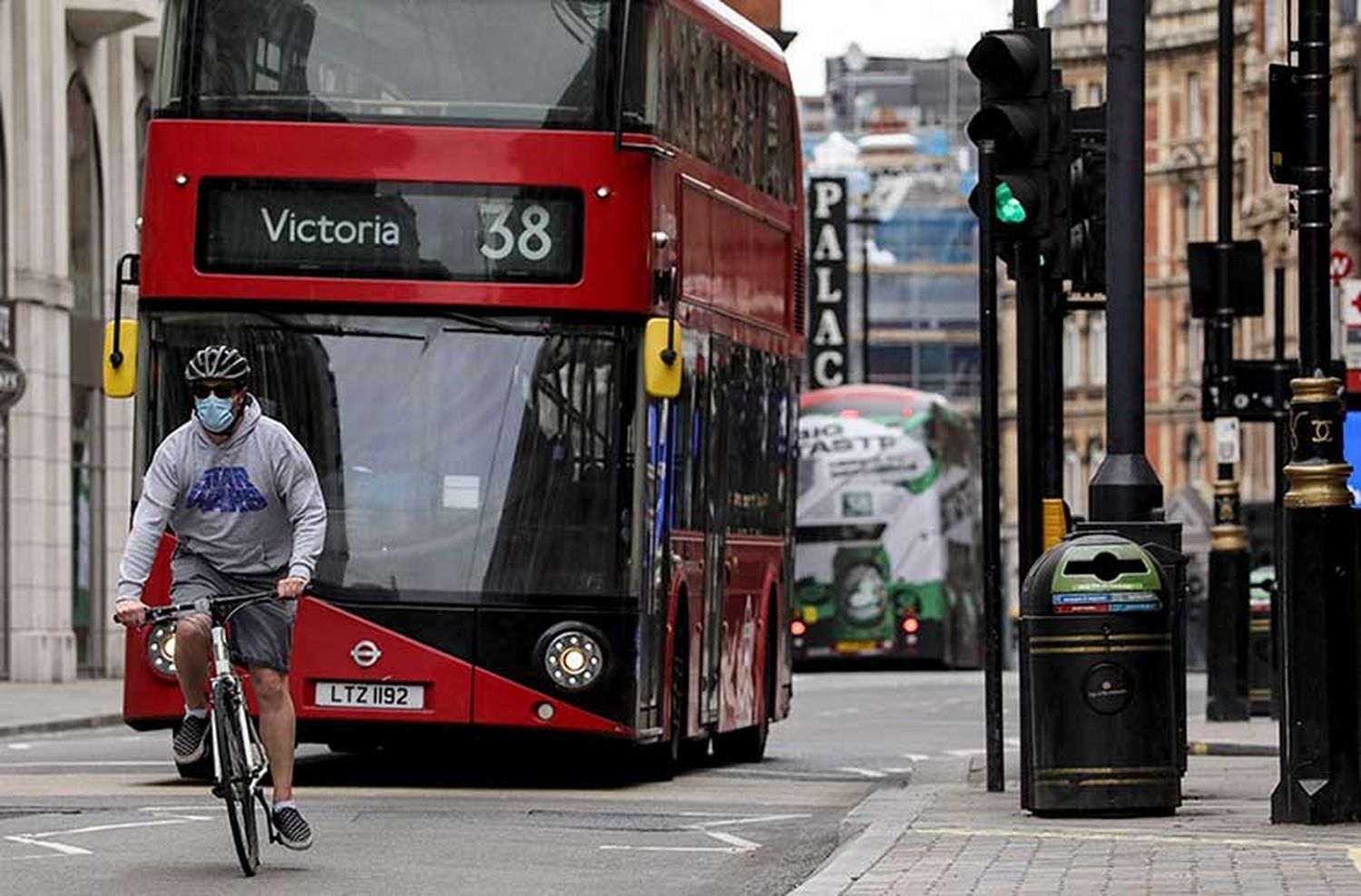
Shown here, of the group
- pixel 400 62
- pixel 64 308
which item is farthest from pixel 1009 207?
pixel 64 308

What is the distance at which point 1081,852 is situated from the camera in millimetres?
14703

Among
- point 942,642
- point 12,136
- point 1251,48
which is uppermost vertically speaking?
point 1251,48

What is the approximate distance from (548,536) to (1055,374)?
292cm

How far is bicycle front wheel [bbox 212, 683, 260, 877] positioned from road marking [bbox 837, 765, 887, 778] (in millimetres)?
10217

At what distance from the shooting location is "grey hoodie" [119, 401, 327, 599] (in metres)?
14.9

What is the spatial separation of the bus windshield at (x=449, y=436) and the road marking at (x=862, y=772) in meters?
4.38

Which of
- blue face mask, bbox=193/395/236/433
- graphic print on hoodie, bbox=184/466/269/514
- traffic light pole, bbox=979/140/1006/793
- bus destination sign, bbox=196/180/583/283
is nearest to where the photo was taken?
blue face mask, bbox=193/395/236/433

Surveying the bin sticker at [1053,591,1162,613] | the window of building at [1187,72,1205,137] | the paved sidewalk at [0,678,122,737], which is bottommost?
the paved sidewalk at [0,678,122,737]

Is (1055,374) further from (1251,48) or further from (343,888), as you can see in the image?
(1251,48)

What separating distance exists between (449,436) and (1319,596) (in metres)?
5.69

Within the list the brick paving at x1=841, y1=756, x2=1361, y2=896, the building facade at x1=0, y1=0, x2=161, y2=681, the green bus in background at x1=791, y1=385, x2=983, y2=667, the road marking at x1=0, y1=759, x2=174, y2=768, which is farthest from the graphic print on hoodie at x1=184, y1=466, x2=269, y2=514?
the green bus in background at x1=791, y1=385, x2=983, y2=667

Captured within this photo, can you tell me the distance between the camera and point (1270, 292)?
91625mm

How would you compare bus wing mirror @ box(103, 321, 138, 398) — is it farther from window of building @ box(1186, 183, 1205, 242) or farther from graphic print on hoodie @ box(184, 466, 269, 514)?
window of building @ box(1186, 183, 1205, 242)

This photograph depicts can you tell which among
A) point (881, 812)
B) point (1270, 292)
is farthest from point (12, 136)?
point (1270, 292)
